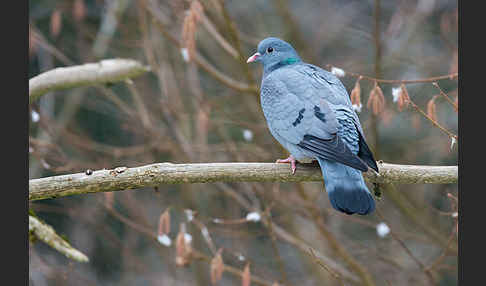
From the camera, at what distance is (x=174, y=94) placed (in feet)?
18.7

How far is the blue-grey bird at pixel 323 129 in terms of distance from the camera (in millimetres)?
3146

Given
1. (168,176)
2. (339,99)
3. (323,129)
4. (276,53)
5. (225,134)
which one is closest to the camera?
(168,176)

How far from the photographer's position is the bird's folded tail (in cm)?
311

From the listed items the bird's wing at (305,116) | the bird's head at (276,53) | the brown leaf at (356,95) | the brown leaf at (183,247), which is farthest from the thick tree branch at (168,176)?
the bird's head at (276,53)

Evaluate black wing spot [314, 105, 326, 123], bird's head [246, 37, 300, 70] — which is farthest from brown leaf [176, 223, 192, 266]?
bird's head [246, 37, 300, 70]

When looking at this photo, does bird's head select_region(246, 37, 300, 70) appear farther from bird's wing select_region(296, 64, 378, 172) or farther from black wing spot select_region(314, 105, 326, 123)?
black wing spot select_region(314, 105, 326, 123)

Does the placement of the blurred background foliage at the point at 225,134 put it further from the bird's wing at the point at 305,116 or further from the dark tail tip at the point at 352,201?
the dark tail tip at the point at 352,201

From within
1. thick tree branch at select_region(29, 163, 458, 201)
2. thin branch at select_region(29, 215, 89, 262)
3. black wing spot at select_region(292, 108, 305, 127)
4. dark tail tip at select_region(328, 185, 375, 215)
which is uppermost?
black wing spot at select_region(292, 108, 305, 127)

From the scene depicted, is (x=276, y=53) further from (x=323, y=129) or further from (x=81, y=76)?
(x=81, y=76)

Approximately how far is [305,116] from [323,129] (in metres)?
0.18

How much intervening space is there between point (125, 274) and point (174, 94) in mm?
2200

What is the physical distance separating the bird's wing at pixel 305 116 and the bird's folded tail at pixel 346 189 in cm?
11

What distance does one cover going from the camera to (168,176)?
3.10m

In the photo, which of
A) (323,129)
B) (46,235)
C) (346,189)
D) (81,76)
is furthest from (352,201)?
(81,76)
